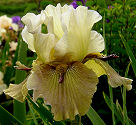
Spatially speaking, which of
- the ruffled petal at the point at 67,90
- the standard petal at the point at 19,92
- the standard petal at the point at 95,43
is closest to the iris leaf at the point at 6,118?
the standard petal at the point at 19,92

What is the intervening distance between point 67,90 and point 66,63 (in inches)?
3.8

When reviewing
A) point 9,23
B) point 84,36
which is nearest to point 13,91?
point 84,36

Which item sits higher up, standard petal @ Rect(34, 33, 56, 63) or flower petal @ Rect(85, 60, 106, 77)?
→ standard petal @ Rect(34, 33, 56, 63)

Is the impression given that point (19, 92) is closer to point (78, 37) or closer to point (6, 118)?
point (6, 118)

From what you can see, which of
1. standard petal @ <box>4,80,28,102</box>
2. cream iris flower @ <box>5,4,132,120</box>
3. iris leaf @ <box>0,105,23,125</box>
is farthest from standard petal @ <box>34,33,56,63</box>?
iris leaf @ <box>0,105,23,125</box>

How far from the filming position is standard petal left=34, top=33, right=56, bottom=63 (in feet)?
2.13

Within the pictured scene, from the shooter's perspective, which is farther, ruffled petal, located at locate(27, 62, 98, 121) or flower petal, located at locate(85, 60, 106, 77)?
flower petal, located at locate(85, 60, 106, 77)

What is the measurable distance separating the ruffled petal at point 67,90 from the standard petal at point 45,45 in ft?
0.12

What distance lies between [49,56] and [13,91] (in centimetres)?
15

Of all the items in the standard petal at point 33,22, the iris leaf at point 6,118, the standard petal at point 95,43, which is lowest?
the iris leaf at point 6,118

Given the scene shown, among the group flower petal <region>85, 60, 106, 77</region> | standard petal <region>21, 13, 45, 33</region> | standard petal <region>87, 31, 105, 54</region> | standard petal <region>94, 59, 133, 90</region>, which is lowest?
standard petal <region>94, 59, 133, 90</region>

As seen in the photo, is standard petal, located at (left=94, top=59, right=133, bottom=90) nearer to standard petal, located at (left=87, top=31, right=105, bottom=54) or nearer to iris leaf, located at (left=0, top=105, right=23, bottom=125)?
standard petal, located at (left=87, top=31, right=105, bottom=54)

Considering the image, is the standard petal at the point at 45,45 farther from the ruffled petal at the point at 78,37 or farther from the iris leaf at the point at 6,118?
the iris leaf at the point at 6,118

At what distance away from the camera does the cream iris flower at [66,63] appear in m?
0.58
